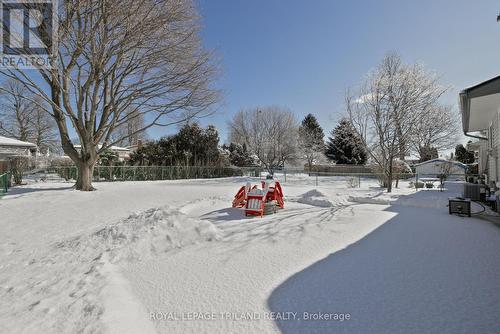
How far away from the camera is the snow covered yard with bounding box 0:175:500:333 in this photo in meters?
2.42

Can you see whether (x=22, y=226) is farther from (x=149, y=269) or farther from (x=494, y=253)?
(x=494, y=253)

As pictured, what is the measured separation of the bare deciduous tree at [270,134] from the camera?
1460 inches

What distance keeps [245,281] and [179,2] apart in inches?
462

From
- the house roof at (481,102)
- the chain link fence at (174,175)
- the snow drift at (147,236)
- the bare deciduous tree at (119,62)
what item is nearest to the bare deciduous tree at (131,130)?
the chain link fence at (174,175)

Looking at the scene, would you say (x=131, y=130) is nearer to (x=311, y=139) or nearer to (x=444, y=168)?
(x=311, y=139)

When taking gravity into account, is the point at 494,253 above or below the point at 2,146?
below

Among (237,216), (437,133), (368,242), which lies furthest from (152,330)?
(437,133)

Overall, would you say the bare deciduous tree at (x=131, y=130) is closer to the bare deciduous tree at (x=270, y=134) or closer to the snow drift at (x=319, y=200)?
the bare deciduous tree at (x=270, y=134)

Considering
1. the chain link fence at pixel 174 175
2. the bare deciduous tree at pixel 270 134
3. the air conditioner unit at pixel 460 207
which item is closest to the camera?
the air conditioner unit at pixel 460 207

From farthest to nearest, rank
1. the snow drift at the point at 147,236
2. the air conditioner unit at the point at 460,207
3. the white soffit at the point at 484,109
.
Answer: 1. the air conditioner unit at the point at 460,207
2. the white soffit at the point at 484,109
3. the snow drift at the point at 147,236

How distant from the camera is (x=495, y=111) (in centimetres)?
848

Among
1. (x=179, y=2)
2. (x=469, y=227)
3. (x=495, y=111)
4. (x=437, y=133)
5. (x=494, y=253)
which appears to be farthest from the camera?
(x=437, y=133)
